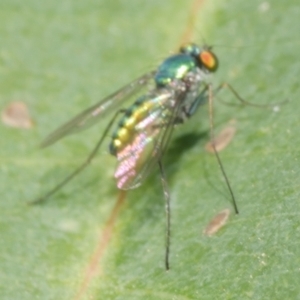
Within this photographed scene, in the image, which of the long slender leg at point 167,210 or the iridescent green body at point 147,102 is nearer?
the long slender leg at point 167,210

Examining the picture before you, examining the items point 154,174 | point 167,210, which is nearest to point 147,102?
point 154,174

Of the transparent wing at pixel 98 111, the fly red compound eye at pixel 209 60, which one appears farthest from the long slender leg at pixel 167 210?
the fly red compound eye at pixel 209 60

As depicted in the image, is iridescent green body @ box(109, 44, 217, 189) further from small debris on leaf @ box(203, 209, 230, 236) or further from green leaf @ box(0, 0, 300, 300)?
small debris on leaf @ box(203, 209, 230, 236)

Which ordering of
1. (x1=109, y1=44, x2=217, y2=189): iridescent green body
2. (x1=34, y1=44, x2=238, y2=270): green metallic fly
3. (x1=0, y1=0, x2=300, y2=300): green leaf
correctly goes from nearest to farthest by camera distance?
(x1=0, y1=0, x2=300, y2=300): green leaf → (x1=109, y1=44, x2=217, y2=189): iridescent green body → (x1=34, y1=44, x2=238, y2=270): green metallic fly

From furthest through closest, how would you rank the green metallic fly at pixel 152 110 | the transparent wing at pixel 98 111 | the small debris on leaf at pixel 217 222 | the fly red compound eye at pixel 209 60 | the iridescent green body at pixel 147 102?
the fly red compound eye at pixel 209 60 < the transparent wing at pixel 98 111 < the iridescent green body at pixel 147 102 < the green metallic fly at pixel 152 110 < the small debris on leaf at pixel 217 222

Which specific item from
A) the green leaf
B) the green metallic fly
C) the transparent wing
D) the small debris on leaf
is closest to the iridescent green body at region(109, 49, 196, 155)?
the green metallic fly

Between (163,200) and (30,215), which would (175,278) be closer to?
(163,200)

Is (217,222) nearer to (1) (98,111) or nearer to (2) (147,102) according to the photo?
(2) (147,102)

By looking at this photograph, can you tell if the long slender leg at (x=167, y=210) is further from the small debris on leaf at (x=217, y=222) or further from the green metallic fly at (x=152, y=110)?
the small debris on leaf at (x=217, y=222)
